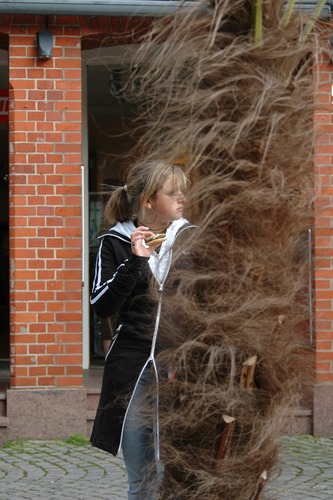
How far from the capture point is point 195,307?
294 cm

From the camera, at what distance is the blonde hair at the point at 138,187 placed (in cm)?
364

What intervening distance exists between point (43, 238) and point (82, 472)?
1.95 metres

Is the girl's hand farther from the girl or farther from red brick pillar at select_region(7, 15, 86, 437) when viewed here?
red brick pillar at select_region(7, 15, 86, 437)

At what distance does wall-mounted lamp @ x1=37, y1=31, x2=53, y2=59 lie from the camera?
25.7 ft

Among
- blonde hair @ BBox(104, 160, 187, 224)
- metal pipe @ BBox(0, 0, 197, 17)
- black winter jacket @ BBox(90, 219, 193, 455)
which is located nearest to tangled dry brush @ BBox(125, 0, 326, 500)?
blonde hair @ BBox(104, 160, 187, 224)

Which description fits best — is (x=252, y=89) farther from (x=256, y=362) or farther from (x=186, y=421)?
(x=186, y=421)

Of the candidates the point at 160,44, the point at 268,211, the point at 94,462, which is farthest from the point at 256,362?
the point at 94,462

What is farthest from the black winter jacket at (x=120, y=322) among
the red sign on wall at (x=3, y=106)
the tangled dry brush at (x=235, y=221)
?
the red sign on wall at (x=3, y=106)

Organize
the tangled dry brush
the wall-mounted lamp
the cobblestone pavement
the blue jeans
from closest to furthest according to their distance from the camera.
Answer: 1. the tangled dry brush
2. the blue jeans
3. the cobblestone pavement
4. the wall-mounted lamp

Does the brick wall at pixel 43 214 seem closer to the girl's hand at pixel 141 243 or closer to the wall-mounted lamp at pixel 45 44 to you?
the wall-mounted lamp at pixel 45 44

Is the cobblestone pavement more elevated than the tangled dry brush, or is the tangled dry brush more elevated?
the tangled dry brush

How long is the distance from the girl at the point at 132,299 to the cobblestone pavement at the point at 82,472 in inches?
82.0

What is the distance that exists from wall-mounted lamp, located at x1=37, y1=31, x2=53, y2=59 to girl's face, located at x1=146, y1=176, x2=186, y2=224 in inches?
167

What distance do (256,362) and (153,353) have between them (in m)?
0.75
